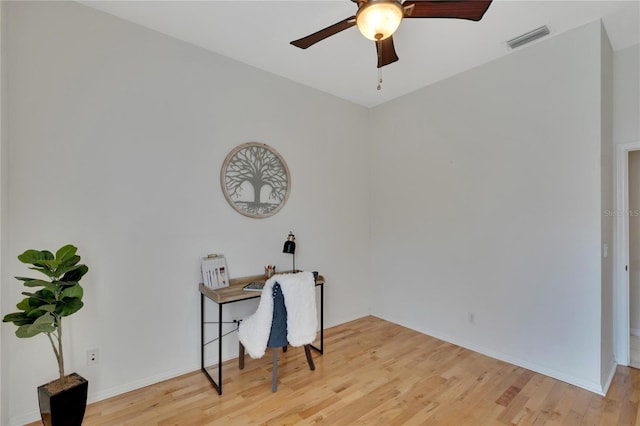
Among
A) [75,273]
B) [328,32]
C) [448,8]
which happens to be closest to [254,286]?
[75,273]

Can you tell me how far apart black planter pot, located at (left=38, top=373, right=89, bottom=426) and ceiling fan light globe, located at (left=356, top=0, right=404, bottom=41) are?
2665mm

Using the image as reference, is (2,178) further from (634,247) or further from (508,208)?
(634,247)

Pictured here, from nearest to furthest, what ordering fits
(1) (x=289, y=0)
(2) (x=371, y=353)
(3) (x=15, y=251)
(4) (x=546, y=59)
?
(3) (x=15, y=251)
(1) (x=289, y=0)
(4) (x=546, y=59)
(2) (x=371, y=353)

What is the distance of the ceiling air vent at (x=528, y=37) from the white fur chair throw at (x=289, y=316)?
2.69 metres

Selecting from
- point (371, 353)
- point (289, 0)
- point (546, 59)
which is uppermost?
point (289, 0)

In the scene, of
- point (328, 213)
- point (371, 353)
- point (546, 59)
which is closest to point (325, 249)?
point (328, 213)

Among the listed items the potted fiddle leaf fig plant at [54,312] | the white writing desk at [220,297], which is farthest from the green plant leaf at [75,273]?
the white writing desk at [220,297]

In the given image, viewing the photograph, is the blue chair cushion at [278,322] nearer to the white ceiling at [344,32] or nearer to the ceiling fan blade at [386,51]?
the ceiling fan blade at [386,51]

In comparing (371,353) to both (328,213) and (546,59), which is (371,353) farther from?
(546,59)

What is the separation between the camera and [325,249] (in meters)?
3.76

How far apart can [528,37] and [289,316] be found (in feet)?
10.1

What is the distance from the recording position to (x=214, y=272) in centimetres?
273

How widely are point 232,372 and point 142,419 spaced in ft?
2.55

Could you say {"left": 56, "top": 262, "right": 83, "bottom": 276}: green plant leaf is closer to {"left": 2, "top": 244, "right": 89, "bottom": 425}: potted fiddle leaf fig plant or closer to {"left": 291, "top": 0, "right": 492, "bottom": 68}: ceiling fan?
{"left": 2, "top": 244, "right": 89, "bottom": 425}: potted fiddle leaf fig plant
